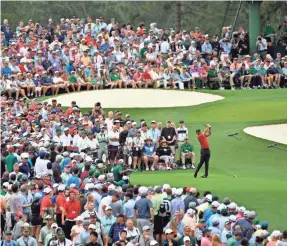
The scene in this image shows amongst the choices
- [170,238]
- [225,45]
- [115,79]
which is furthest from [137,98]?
[170,238]

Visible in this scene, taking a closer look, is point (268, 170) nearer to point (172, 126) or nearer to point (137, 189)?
point (172, 126)

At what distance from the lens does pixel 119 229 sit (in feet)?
88.8

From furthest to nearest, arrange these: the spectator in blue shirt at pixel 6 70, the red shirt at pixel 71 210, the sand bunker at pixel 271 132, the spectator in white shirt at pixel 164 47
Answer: the spectator in white shirt at pixel 164 47 < the spectator in blue shirt at pixel 6 70 < the sand bunker at pixel 271 132 < the red shirt at pixel 71 210

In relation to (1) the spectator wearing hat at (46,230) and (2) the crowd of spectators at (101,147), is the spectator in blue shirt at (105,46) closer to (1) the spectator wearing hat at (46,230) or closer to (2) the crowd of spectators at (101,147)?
(2) the crowd of spectators at (101,147)

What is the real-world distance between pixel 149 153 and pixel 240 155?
3.39 meters

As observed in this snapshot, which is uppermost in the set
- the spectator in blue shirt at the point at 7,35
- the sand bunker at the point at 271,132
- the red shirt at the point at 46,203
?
the spectator in blue shirt at the point at 7,35

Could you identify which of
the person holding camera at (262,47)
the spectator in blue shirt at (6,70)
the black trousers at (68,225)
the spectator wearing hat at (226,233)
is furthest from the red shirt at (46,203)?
the person holding camera at (262,47)

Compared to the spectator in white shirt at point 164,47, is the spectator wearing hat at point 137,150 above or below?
below

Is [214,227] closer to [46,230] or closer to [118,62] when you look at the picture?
[46,230]

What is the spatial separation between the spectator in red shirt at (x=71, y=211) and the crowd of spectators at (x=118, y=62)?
1957 cm

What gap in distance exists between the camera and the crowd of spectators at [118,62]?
4975 cm

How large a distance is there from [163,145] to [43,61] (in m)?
13.2

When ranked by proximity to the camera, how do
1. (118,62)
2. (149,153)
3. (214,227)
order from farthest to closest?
(118,62) < (149,153) < (214,227)

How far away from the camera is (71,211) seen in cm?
2877
